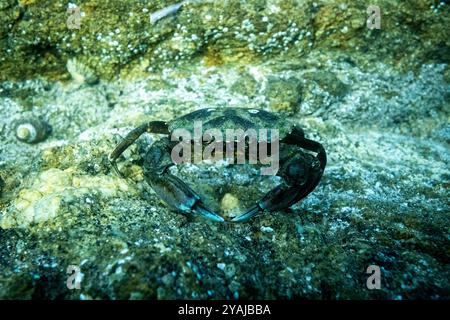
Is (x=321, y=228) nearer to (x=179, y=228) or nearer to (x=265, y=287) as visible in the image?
(x=265, y=287)

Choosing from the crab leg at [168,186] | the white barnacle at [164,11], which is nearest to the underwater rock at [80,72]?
the white barnacle at [164,11]

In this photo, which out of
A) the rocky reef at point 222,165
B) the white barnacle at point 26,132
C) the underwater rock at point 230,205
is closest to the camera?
the rocky reef at point 222,165

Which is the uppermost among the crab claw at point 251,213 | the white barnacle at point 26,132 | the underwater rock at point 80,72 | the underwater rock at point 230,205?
the underwater rock at point 80,72

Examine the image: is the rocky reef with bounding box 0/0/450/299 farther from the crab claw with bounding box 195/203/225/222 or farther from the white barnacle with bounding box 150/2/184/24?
the crab claw with bounding box 195/203/225/222

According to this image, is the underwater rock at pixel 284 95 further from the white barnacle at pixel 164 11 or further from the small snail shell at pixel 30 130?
the small snail shell at pixel 30 130
